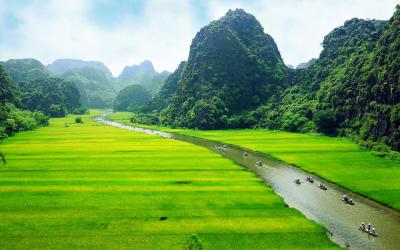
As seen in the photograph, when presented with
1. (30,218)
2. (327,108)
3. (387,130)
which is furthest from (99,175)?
(327,108)

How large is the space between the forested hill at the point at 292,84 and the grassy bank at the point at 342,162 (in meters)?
8.11

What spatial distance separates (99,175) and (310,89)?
10583 centimetres

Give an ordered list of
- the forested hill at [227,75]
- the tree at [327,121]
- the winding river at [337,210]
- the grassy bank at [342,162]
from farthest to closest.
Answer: the forested hill at [227,75] → the tree at [327,121] → the grassy bank at [342,162] → the winding river at [337,210]

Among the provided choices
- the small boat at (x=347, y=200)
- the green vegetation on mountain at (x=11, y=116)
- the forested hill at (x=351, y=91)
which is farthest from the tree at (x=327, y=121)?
the green vegetation on mountain at (x=11, y=116)

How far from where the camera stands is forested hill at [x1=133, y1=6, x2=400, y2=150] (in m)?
87.1

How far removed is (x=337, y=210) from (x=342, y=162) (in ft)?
82.5

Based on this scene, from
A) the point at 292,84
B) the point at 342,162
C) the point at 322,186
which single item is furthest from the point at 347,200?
the point at 292,84

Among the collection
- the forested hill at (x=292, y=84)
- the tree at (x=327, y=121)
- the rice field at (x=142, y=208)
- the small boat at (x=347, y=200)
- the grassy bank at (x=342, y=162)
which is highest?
the forested hill at (x=292, y=84)

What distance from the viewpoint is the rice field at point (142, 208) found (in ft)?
99.8

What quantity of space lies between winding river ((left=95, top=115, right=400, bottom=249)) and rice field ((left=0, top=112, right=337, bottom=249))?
7.03 feet

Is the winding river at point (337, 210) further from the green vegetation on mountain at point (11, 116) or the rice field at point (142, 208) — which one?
the green vegetation on mountain at point (11, 116)

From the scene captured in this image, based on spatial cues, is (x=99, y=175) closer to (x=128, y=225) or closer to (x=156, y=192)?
(x=156, y=192)

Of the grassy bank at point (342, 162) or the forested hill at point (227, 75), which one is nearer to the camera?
the grassy bank at point (342, 162)

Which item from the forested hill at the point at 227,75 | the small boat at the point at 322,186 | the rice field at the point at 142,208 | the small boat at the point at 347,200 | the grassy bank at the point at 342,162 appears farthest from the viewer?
the forested hill at the point at 227,75
